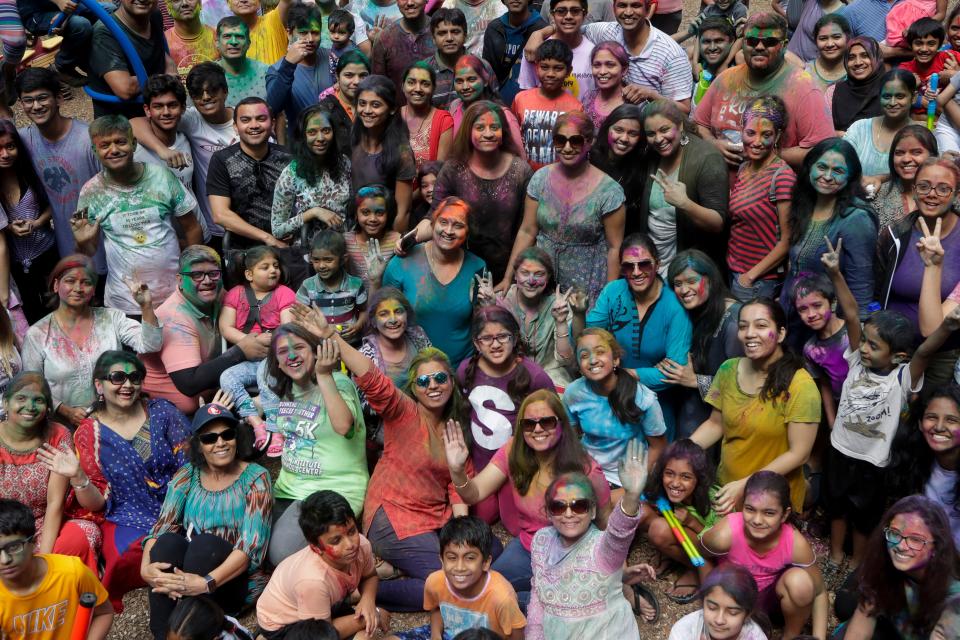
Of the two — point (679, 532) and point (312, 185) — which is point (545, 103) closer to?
point (312, 185)

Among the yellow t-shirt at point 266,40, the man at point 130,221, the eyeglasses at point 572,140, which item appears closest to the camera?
the eyeglasses at point 572,140

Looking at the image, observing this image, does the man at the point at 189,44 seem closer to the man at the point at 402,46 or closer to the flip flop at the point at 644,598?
the man at the point at 402,46

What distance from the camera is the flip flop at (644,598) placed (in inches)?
236

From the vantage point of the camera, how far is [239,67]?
869 cm

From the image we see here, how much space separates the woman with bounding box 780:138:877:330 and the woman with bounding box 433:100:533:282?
186 centimetres

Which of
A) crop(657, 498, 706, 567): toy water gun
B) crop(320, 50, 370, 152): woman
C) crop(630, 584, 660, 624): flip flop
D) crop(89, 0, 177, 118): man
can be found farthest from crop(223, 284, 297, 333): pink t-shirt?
crop(630, 584, 660, 624): flip flop

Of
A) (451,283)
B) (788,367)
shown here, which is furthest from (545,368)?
(788,367)

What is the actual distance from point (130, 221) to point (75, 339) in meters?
0.96

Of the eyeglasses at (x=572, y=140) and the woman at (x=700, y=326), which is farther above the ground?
the eyeglasses at (x=572, y=140)

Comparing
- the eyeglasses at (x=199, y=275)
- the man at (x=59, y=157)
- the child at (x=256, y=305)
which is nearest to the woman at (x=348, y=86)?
the child at (x=256, y=305)

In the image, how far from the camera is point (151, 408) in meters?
6.66

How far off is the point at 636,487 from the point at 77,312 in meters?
3.95

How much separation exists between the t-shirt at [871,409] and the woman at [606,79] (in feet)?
8.59

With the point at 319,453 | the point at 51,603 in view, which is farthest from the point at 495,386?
the point at 51,603
